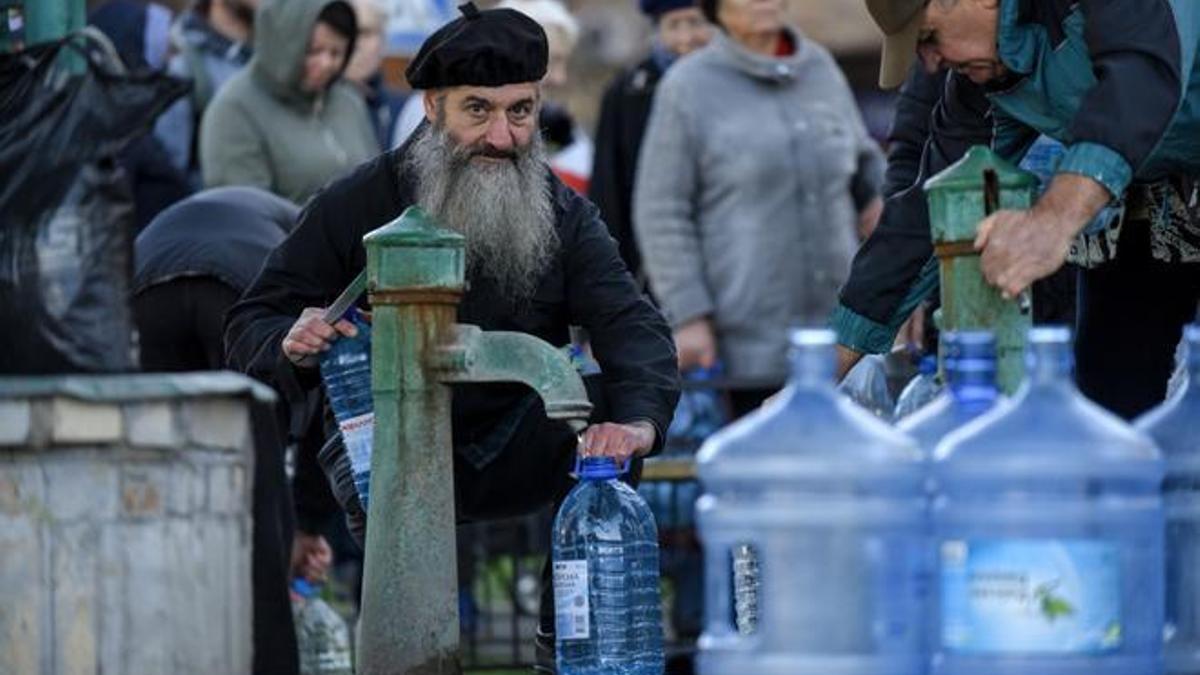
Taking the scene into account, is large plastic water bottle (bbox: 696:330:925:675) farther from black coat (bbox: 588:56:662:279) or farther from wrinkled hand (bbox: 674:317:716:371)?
black coat (bbox: 588:56:662:279)

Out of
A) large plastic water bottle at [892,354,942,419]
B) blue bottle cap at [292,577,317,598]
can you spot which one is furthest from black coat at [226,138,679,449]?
blue bottle cap at [292,577,317,598]

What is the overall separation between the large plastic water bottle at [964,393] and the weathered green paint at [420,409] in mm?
995

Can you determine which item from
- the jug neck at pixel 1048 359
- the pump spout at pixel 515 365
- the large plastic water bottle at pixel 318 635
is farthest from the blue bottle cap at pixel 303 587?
the jug neck at pixel 1048 359

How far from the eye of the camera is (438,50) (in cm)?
689

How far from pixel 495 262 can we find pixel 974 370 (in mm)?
2183

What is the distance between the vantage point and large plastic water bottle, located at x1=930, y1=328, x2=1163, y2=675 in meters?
4.33

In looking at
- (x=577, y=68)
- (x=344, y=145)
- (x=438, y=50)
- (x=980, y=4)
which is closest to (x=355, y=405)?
(x=438, y=50)

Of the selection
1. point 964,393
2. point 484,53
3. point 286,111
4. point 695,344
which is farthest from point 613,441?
point 286,111

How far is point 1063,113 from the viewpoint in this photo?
585 cm

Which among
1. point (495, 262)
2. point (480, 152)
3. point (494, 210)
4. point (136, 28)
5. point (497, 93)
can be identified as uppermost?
point (136, 28)

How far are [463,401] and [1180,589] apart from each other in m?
2.32

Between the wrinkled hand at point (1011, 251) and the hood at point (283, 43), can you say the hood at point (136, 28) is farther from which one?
the wrinkled hand at point (1011, 251)

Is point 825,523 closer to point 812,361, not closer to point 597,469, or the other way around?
point 812,361

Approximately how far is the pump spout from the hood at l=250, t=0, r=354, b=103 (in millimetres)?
4394
